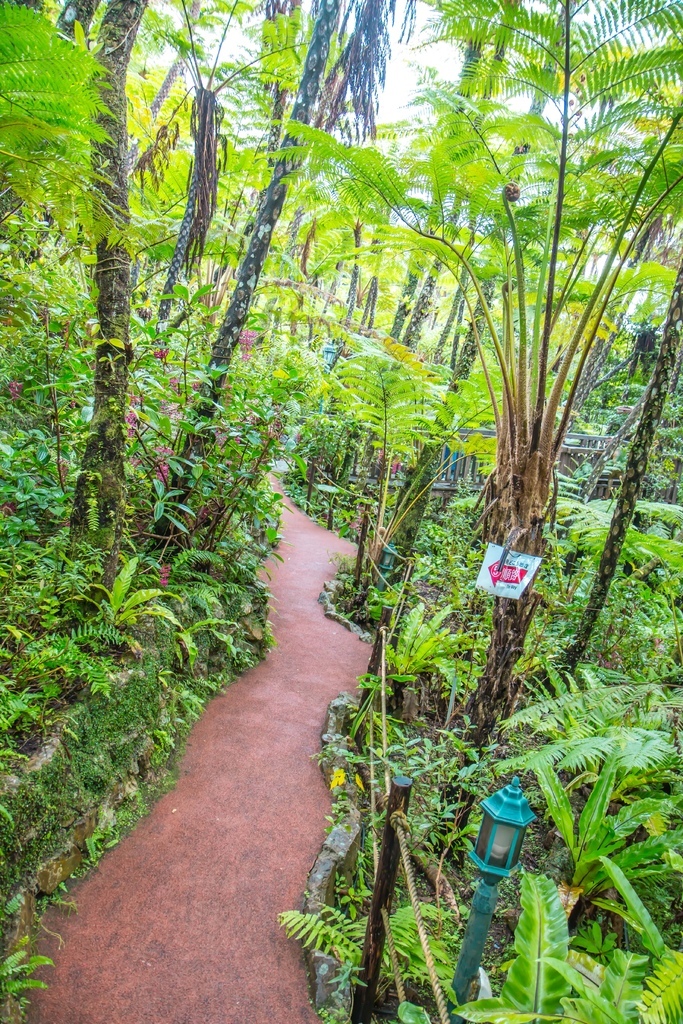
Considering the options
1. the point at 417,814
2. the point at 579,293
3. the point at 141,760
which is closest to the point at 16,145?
the point at 579,293

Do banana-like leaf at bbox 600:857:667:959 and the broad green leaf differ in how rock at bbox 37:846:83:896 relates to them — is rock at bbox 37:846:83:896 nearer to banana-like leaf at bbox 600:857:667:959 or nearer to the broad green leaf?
the broad green leaf

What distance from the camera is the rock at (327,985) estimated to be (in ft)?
6.55

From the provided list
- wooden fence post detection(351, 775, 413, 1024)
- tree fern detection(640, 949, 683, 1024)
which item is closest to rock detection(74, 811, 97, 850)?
wooden fence post detection(351, 775, 413, 1024)

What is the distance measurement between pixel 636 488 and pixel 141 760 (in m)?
3.41

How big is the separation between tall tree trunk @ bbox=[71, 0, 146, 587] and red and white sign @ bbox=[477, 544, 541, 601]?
188 cm

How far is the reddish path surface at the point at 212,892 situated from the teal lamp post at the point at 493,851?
0.74 m

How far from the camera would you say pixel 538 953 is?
1.78 m

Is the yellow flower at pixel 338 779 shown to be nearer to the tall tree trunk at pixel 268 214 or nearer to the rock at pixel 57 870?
the rock at pixel 57 870

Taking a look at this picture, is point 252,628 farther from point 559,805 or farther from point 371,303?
point 371,303

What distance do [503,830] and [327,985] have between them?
1058mm

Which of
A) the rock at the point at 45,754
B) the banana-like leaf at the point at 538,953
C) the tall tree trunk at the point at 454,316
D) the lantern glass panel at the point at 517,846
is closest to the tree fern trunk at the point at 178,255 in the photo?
the rock at the point at 45,754

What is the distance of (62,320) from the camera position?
11.5ft

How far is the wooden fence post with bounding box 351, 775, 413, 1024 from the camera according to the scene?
67.9 inches

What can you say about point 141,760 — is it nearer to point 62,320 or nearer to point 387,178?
point 62,320
